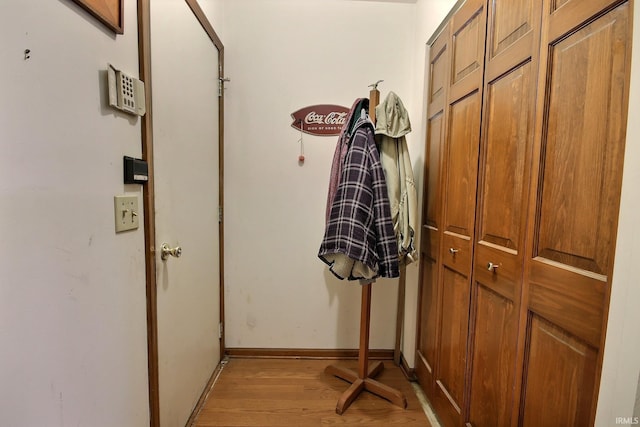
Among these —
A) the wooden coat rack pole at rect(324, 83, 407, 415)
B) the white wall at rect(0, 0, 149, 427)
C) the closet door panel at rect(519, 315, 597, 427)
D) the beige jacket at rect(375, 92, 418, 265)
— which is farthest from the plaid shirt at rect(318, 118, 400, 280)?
the white wall at rect(0, 0, 149, 427)

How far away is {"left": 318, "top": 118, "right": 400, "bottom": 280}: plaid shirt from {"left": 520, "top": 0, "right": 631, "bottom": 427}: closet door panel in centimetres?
60

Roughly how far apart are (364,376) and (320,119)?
166 cm

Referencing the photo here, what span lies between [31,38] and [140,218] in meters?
0.55

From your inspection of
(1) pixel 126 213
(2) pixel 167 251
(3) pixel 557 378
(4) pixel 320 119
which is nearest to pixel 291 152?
(4) pixel 320 119

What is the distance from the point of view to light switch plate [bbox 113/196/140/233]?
2.82 feet

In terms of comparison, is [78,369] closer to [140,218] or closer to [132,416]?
[132,416]

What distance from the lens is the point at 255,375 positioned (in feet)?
6.01

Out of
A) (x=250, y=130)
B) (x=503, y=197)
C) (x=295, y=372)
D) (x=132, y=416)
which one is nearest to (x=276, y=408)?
(x=295, y=372)

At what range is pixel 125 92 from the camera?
862 millimetres

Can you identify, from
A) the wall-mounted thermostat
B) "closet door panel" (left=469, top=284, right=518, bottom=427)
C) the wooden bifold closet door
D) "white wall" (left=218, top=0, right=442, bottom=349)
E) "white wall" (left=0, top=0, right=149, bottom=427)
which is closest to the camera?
"white wall" (left=0, top=0, right=149, bottom=427)

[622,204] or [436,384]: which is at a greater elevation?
[622,204]

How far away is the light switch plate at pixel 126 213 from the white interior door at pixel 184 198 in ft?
0.51

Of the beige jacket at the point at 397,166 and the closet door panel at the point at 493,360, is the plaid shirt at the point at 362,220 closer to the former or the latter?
the beige jacket at the point at 397,166

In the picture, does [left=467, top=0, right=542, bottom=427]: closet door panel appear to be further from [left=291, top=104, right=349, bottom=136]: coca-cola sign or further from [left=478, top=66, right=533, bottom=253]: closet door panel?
[left=291, top=104, right=349, bottom=136]: coca-cola sign
